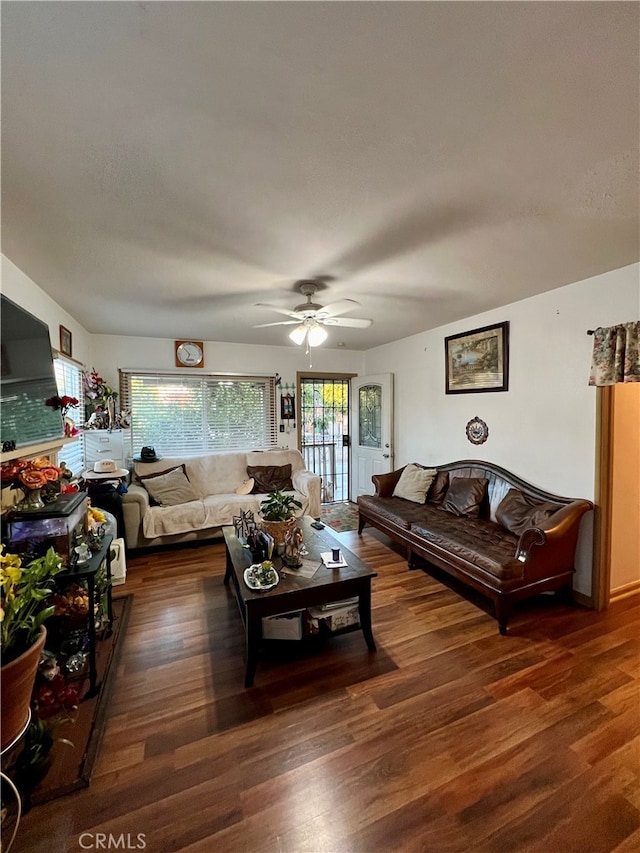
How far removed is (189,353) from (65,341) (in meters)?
1.54

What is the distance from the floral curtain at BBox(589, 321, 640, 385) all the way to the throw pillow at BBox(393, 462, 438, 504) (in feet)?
6.01

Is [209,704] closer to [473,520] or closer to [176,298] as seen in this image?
[473,520]

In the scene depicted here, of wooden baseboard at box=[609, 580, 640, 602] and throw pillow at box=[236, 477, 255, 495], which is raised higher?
throw pillow at box=[236, 477, 255, 495]

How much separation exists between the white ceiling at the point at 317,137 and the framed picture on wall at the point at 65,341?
2.64 ft

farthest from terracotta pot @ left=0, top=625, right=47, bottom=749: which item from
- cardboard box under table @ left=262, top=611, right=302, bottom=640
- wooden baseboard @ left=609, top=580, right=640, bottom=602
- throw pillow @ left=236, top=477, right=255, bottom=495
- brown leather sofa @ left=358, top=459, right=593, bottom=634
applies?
wooden baseboard @ left=609, top=580, right=640, bottom=602

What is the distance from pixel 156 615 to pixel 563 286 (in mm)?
4097

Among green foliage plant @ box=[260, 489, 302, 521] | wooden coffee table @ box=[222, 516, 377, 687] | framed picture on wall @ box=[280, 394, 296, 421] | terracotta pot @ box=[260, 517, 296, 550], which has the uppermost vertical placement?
framed picture on wall @ box=[280, 394, 296, 421]

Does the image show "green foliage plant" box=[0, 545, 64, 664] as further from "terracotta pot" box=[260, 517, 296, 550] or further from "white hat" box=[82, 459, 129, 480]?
"white hat" box=[82, 459, 129, 480]

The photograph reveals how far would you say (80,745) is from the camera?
149 cm

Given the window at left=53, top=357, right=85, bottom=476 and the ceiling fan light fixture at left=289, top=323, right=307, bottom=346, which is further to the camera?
the window at left=53, top=357, right=85, bottom=476

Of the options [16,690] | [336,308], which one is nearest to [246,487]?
[336,308]

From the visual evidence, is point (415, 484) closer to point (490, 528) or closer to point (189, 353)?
point (490, 528)

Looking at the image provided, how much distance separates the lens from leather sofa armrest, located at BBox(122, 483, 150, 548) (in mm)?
3506

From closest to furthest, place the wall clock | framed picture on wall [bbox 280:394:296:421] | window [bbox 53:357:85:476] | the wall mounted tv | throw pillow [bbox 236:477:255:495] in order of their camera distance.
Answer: the wall mounted tv, window [bbox 53:357:85:476], throw pillow [bbox 236:477:255:495], the wall clock, framed picture on wall [bbox 280:394:296:421]
